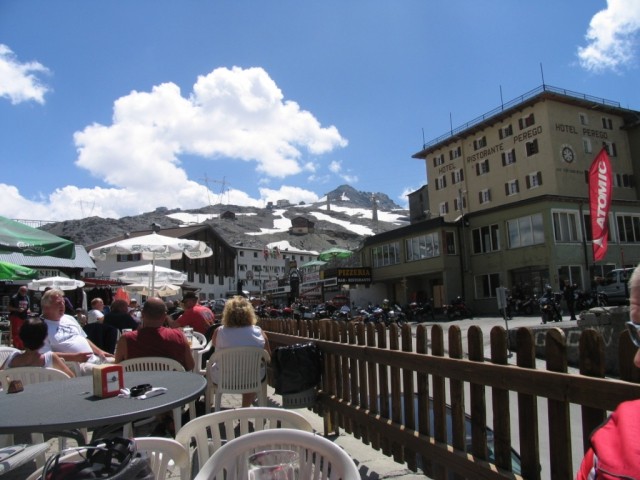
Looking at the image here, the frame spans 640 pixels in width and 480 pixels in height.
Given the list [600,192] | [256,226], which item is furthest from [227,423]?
[256,226]

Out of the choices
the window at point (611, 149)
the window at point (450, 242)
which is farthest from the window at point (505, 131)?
the window at point (450, 242)

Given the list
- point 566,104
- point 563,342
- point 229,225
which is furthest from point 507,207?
point 229,225

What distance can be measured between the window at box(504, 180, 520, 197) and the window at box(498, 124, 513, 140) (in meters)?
3.92

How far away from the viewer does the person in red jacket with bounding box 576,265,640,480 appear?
3.94ft

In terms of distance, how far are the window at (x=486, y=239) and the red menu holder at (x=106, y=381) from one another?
28.8 meters

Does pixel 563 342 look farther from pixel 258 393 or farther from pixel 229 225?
pixel 229 225

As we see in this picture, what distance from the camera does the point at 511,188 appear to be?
39312mm

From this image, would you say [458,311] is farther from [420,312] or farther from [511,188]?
[511,188]

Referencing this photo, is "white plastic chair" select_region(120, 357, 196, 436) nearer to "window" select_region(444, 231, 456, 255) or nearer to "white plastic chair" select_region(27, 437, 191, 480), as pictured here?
"white plastic chair" select_region(27, 437, 191, 480)

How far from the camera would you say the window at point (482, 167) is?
1631 inches

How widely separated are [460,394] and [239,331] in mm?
2731

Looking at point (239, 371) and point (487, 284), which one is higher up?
point (487, 284)

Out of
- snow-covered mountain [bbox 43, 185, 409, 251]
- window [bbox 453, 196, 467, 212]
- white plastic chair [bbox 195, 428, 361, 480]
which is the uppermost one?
snow-covered mountain [bbox 43, 185, 409, 251]

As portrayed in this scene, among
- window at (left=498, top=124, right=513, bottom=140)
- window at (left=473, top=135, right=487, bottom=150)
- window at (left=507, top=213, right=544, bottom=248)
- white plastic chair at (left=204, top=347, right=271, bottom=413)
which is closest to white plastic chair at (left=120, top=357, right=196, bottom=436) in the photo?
white plastic chair at (left=204, top=347, right=271, bottom=413)
